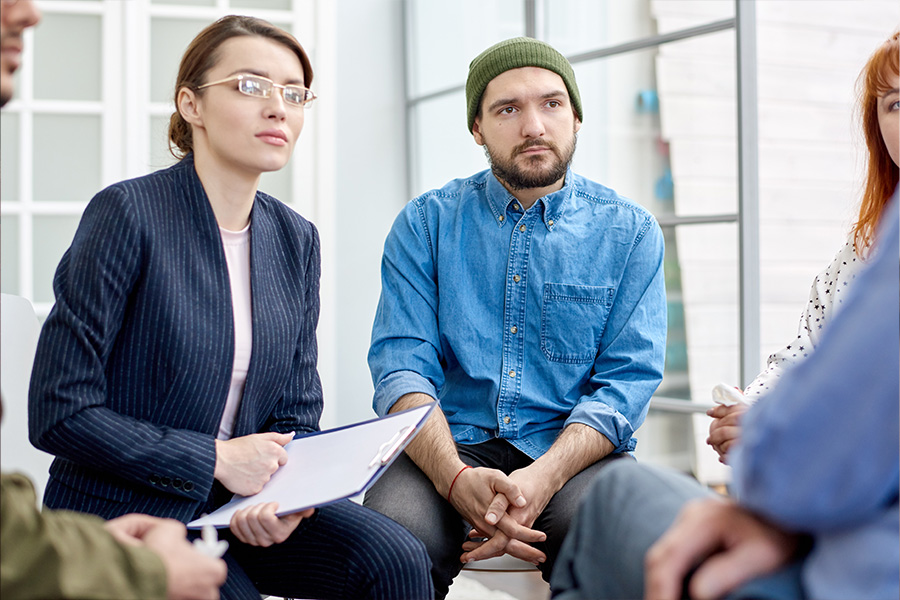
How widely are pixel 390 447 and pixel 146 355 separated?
46 cm

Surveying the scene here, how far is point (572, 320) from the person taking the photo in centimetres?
197

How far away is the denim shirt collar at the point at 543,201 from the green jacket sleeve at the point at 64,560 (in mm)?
1349

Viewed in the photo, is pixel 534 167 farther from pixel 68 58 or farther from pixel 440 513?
pixel 68 58

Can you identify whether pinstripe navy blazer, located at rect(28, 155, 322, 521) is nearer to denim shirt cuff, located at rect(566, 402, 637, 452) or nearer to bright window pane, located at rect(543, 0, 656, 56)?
denim shirt cuff, located at rect(566, 402, 637, 452)

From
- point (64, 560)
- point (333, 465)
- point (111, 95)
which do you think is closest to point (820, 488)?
point (64, 560)

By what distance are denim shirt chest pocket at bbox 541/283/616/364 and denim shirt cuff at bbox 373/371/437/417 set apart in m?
0.29

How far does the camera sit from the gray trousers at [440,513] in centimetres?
174

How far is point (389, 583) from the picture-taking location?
1.42 meters

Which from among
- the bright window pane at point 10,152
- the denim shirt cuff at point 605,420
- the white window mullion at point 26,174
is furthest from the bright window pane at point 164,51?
the denim shirt cuff at point 605,420

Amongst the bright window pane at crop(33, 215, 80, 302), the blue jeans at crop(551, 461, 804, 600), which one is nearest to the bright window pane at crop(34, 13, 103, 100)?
the bright window pane at crop(33, 215, 80, 302)

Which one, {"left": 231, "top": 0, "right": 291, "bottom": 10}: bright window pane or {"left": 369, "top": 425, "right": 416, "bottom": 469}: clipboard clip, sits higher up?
{"left": 231, "top": 0, "right": 291, "bottom": 10}: bright window pane

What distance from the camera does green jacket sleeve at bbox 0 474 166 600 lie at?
83 cm

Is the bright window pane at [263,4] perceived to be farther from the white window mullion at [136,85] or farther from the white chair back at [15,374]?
the white chair back at [15,374]

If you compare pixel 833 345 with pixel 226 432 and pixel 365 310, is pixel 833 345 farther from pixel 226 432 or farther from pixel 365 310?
pixel 365 310
